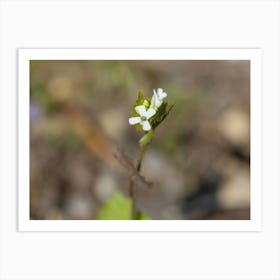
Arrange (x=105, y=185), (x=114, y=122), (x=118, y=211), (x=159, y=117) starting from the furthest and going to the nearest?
(x=114, y=122) < (x=105, y=185) < (x=118, y=211) < (x=159, y=117)

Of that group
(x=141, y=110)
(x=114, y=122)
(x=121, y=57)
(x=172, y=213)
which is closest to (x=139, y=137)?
(x=114, y=122)

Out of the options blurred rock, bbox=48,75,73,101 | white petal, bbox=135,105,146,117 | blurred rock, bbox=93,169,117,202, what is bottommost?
blurred rock, bbox=93,169,117,202

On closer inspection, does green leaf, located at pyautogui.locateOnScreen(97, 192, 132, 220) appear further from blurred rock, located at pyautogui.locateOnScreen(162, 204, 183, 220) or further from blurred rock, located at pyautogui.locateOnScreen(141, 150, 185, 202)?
blurred rock, located at pyautogui.locateOnScreen(141, 150, 185, 202)

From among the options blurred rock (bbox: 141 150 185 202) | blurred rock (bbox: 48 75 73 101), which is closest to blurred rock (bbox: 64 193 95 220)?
blurred rock (bbox: 141 150 185 202)

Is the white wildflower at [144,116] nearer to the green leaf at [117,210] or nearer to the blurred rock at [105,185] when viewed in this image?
the green leaf at [117,210]

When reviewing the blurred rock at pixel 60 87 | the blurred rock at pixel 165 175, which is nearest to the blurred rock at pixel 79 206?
the blurred rock at pixel 165 175

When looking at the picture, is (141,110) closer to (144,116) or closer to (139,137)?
(144,116)
